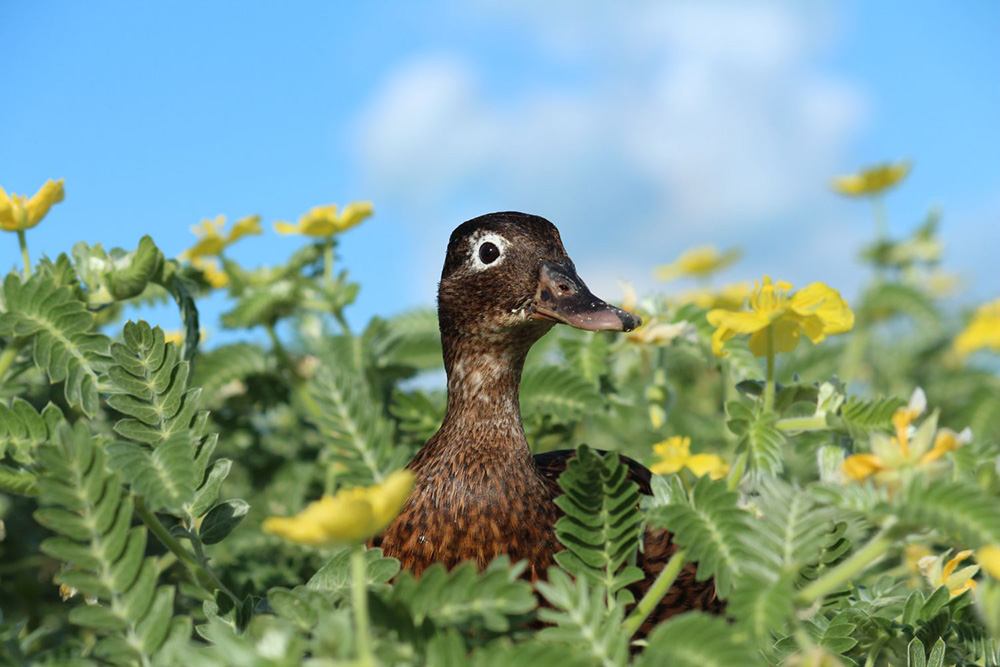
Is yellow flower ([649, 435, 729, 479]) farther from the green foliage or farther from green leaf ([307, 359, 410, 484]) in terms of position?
the green foliage

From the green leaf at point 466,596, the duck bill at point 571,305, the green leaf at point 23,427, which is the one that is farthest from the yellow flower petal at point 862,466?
the green leaf at point 23,427

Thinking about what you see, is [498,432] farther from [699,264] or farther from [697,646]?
[699,264]

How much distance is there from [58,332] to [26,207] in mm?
366

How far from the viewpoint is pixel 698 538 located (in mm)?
1183

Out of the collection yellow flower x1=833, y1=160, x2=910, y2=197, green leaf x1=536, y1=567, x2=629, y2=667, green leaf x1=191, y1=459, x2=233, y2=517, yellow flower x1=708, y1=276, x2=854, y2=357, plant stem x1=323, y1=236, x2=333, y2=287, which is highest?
yellow flower x1=833, y1=160, x2=910, y2=197

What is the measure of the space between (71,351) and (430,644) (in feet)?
3.55

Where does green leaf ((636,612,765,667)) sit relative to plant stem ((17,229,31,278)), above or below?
below

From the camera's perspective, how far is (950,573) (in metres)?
1.64

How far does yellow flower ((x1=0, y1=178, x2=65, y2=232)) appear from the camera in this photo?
1.89 metres

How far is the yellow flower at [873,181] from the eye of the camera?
5250 millimetres

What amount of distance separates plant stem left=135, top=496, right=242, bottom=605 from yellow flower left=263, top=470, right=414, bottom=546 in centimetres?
47

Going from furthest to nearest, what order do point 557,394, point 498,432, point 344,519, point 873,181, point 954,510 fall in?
point 873,181
point 557,394
point 498,432
point 954,510
point 344,519

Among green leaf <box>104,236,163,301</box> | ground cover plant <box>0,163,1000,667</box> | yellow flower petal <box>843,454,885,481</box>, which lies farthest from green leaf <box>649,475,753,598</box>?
green leaf <box>104,236,163,301</box>

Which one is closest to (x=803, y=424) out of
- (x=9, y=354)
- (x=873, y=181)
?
(x=9, y=354)
